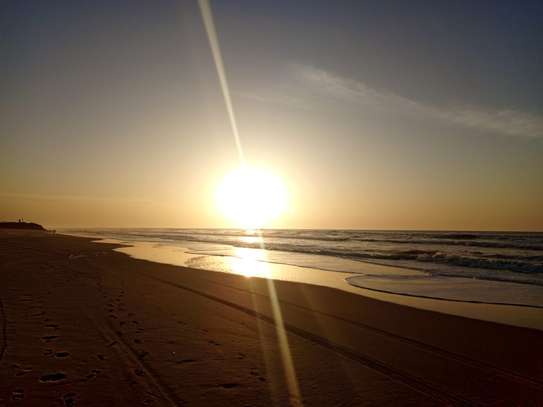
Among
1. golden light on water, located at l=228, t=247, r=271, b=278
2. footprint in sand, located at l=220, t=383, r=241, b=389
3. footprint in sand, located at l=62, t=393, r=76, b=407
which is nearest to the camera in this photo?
footprint in sand, located at l=62, t=393, r=76, b=407

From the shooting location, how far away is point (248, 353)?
7055 millimetres

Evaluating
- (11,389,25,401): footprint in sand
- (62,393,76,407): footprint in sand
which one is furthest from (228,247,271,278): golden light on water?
(11,389,25,401): footprint in sand

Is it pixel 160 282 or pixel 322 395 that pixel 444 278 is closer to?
pixel 160 282

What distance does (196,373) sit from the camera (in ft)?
19.3

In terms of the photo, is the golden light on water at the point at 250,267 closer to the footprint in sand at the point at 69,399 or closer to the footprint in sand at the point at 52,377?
the footprint in sand at the point at 52,377

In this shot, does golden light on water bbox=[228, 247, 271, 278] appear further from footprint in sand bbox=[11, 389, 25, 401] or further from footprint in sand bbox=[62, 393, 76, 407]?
footprint in sand bbox=[11, 389, 25, 401]

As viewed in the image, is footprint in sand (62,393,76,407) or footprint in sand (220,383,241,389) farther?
footprint in sand (220,383,241,389)

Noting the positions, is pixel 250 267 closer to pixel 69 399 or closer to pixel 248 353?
pixel 248 353

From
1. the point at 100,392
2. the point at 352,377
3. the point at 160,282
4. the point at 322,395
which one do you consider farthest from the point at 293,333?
the point at 160,282

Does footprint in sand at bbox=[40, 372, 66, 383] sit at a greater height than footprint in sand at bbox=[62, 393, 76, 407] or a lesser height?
greater

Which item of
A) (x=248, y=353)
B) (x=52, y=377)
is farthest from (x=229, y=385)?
(x=52, y=377)

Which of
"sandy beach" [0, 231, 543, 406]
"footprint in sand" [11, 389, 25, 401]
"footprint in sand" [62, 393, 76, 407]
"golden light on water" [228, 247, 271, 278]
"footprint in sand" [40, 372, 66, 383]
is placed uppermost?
"footprint in sand" [11, 389, 25, 401]

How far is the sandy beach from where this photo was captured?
529 cm

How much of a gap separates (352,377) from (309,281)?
11.7m
